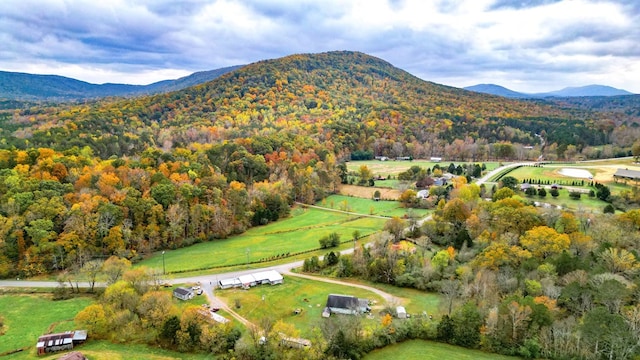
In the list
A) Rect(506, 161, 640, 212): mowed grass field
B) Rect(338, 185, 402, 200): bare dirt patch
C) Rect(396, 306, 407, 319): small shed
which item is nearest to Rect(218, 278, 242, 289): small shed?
Rect(396, 306, 407, 319): small shed

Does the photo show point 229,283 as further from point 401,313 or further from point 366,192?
point 366,192

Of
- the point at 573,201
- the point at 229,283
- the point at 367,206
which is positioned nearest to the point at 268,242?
the point at 229,283

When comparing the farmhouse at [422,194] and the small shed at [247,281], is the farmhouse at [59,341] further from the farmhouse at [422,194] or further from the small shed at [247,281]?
the farmhouse at [422,194]

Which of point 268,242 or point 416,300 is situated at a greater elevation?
point 268,242

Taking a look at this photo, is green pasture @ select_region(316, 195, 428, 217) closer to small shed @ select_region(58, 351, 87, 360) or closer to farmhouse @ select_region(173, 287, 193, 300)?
farmhouse @ select_region(173, 287, 193, 300)

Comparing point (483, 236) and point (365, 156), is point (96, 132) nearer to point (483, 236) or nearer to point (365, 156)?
point (365, 156)

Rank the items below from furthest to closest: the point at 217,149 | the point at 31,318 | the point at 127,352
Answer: the point at 217,149 → the point at 31,318 → the point at 127,352

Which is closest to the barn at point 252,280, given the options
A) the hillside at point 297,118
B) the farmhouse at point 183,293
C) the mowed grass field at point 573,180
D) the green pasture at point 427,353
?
the farmhouse at point 183,293

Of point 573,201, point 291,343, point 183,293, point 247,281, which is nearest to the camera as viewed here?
point 291,343
